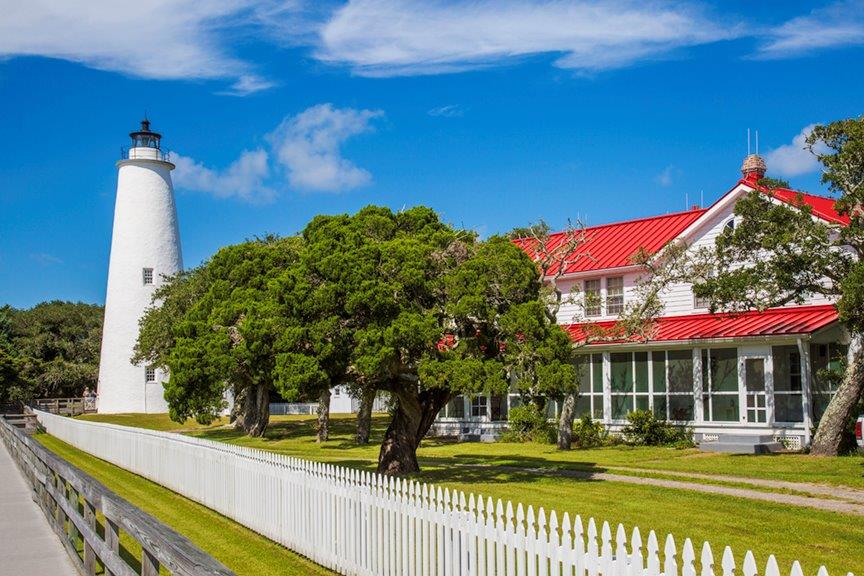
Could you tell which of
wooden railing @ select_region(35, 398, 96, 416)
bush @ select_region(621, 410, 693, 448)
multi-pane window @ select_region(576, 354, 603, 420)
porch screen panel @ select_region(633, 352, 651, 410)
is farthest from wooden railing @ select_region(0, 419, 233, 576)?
wooden railing @ select_region(35, 398, 96, 416)

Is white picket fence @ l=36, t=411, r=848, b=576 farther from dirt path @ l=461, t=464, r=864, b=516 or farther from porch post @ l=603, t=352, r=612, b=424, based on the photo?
porch post @ l=603, t=352, r=612, b=424

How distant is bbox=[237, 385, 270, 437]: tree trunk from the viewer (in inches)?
1544

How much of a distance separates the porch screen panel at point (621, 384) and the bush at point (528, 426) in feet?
8.17

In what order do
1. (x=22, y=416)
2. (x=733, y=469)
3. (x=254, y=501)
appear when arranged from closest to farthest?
(x=254, y=501) → (x=733, y=469) → (x=22, y=416)

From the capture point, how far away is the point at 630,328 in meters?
29.2

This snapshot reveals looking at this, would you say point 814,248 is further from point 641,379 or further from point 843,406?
point 641,379

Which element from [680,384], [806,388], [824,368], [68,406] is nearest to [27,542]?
[806,388]

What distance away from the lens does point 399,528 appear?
352 inches

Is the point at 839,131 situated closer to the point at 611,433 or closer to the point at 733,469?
the point at 733,469

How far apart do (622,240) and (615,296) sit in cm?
284

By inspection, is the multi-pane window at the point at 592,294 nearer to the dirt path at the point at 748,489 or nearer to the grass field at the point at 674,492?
the grass field at the point at 674,492

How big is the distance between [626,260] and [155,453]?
19.4 metres

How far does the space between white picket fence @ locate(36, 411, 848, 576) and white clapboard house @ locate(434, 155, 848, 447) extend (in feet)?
54.4

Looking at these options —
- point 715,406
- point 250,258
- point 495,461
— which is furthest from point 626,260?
point 250,258
